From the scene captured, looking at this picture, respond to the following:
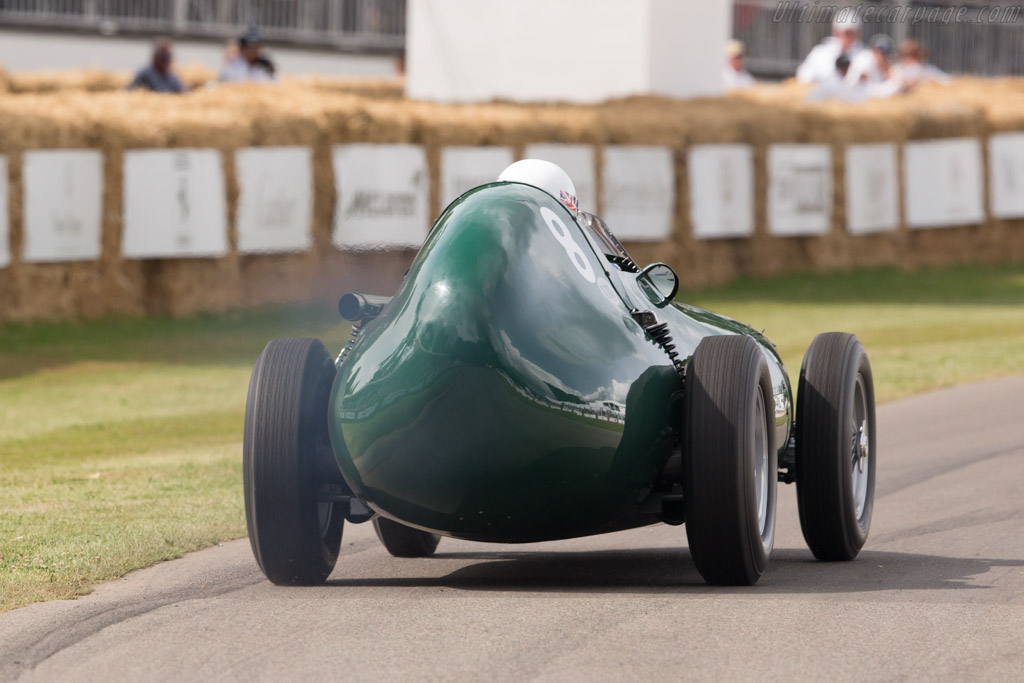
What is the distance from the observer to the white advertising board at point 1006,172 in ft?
74.3

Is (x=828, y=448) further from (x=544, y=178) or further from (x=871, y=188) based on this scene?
(x=871, y=188)

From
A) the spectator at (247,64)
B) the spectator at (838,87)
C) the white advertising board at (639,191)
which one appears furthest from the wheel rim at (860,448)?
the spectator at (838,87)

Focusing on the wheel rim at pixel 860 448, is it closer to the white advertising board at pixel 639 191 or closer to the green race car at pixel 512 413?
the green race car at pixel 512 413

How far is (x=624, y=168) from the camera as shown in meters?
19.4

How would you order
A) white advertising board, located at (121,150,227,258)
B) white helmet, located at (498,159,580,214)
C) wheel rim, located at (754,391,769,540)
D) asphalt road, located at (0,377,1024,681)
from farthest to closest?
white advertising board, located at (121,150,227,258) → white helmet, located at (498,159,580,214) → wheel rim, located at (754,391,769,540) → asphalt road, located at (0,377,1024,681)

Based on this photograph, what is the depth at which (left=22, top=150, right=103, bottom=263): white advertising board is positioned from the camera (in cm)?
1495

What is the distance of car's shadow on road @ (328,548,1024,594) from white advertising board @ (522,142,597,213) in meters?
11.5

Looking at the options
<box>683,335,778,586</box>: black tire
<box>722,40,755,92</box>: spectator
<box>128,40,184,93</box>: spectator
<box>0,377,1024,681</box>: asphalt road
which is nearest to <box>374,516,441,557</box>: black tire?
<box>0,377,1024,681</box>: asphalt road

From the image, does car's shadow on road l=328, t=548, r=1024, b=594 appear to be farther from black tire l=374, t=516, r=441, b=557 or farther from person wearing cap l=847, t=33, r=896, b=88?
person wearing cap l=847, t=33, r=896, b=88

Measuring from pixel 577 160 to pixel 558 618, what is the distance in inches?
537

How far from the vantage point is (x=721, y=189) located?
66.7 feet

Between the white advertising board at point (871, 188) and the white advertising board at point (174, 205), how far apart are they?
8.52 meters

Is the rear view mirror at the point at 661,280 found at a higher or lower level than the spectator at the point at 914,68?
lower

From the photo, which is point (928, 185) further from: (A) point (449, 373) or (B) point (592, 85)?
(A) point (449, 373)
